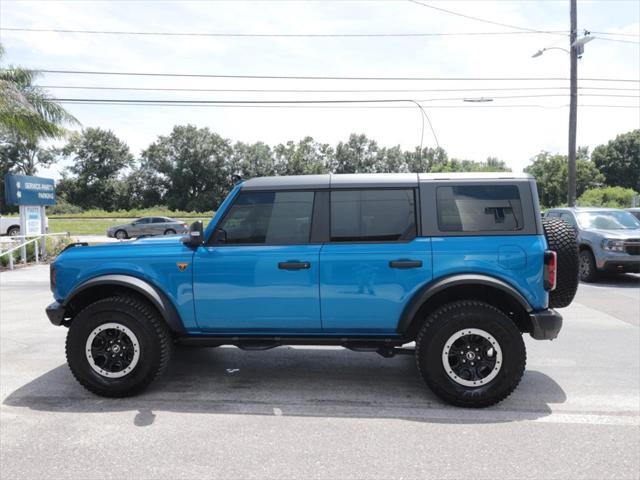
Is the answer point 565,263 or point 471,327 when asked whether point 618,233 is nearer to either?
point 565,263

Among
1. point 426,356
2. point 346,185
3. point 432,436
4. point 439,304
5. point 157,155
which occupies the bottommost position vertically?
point 432,436

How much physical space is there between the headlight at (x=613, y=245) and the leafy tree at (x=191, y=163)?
6149 cm

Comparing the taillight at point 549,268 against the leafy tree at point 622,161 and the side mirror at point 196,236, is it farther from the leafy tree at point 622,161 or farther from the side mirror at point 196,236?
the leafy tree at point 622,161

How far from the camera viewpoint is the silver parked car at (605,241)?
10.8m

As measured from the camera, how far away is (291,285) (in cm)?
412

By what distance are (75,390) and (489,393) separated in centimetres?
359

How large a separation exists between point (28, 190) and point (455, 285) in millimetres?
17619

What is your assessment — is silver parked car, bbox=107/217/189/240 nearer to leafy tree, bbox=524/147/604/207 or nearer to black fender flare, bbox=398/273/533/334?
black fender flare, bbox=398/273/533/334

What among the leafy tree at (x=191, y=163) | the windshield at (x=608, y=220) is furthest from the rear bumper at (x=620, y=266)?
the leafy tree at (x=191, y=163)

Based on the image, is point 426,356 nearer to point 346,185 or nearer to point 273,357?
point 346,185

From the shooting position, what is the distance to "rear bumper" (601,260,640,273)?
1075 centimetres

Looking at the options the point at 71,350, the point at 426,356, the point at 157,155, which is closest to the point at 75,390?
the point at 71,350

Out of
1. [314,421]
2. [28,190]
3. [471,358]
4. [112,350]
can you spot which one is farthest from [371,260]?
[28,190]

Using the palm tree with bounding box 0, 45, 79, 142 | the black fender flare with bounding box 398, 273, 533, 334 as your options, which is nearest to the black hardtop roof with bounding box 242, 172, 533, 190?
the black fender flare with bounding box 398, 273, 533, 334
